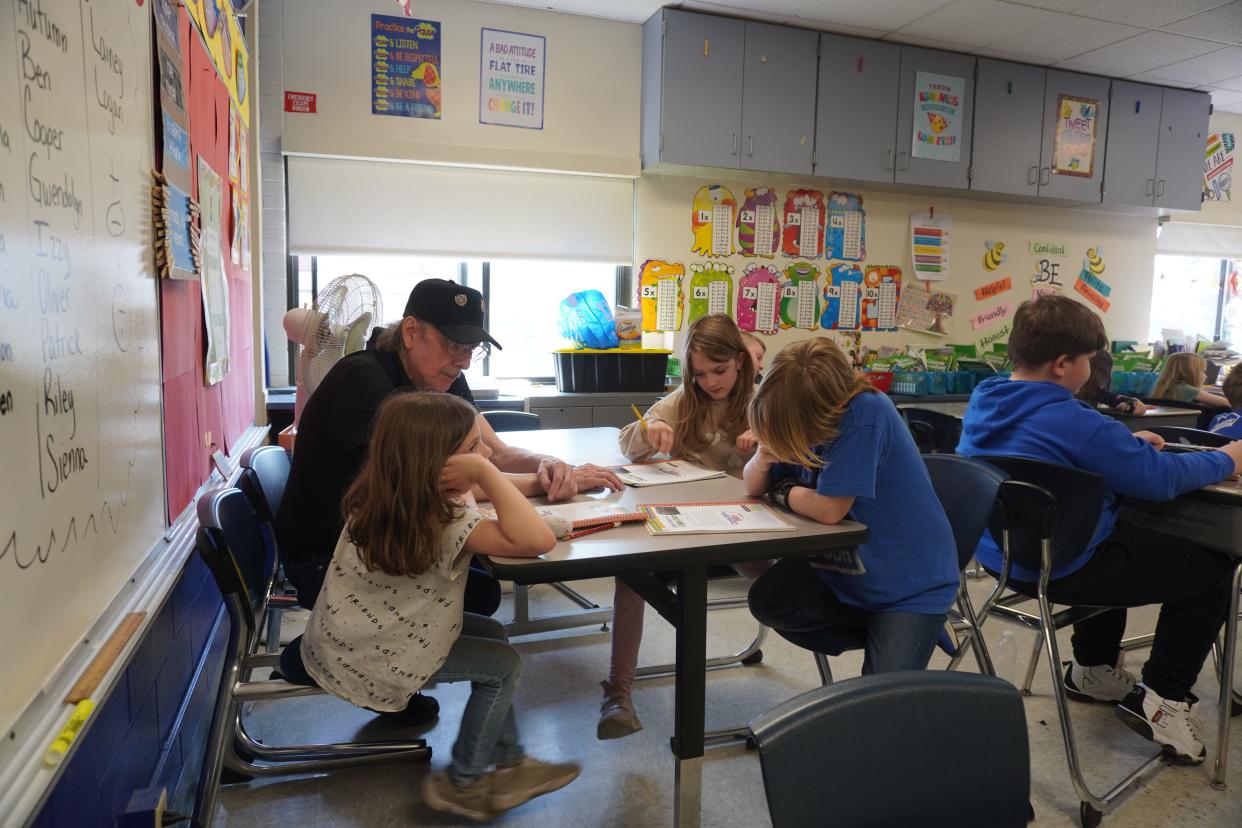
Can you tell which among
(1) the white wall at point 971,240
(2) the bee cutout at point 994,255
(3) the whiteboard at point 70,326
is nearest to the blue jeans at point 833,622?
(3) the whiteboard at point 70,326

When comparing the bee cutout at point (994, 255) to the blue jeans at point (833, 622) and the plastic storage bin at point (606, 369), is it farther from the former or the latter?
the blue jeans at point (833, 622)

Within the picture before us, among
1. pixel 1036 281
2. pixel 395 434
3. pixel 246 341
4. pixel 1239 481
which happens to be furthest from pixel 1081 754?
pixel 1036 281

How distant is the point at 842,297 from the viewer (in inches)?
200

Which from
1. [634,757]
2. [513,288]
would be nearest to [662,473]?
[634,757]

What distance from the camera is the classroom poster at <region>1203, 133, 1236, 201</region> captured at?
6.11 metres

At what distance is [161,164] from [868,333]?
14.4 feet

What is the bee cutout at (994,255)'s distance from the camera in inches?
214

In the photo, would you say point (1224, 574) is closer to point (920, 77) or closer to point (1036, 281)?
point (920, 77)

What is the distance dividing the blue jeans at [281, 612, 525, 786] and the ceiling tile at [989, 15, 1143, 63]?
14.8 feet

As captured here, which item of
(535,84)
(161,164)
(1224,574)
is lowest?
(1224,574)

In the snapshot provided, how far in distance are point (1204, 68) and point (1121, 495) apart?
4.44 meters

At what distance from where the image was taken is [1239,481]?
2072 mm

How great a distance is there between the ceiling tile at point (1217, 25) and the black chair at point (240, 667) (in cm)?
521

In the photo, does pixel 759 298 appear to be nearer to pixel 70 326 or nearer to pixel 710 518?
pixel 710 518
